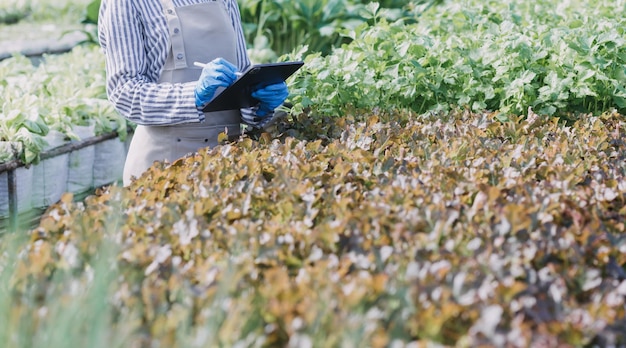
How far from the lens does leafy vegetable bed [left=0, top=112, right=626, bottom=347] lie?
154 centimetres

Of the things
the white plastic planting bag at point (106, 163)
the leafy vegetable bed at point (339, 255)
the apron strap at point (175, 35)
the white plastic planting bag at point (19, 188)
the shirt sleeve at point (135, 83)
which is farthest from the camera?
the white plastic planting bag at point (106, 163)

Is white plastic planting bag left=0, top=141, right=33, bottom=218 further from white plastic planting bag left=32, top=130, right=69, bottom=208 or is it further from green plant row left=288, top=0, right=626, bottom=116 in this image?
green plant row left=288, top=0, right=626, bottom=116

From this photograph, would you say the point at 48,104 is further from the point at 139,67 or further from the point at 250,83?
the point at 250,83

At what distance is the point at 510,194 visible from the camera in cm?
226

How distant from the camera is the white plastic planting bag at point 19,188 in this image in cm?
432

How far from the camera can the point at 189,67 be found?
3170mm

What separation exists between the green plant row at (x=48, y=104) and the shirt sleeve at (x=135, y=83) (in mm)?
1580

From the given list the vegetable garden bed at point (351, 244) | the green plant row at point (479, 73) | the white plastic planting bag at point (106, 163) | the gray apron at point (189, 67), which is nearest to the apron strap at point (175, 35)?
the gray apron at point (189, 67)

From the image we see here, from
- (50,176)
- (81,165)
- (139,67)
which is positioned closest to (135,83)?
(139,67)

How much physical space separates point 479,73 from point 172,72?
1.31 m

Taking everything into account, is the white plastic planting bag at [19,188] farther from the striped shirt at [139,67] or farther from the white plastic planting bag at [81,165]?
the striped shirt at [139,67]

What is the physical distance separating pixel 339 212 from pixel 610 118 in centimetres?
169

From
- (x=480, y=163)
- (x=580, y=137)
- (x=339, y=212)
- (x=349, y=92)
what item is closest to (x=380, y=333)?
(x=339, y=212)

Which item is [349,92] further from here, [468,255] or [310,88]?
[468,255]
